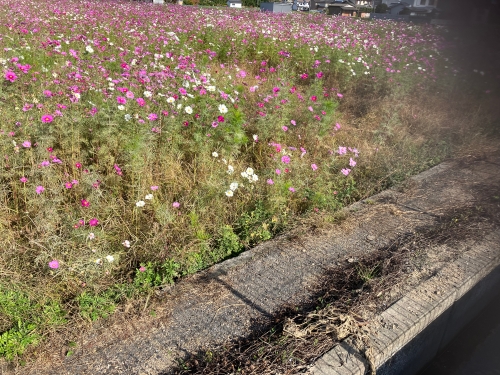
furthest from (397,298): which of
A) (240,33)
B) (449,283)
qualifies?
(240,33)

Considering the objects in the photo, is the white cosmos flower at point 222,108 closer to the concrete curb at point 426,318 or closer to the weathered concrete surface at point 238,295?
the weathered concrete surface at point 238,295

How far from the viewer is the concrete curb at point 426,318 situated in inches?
75.0

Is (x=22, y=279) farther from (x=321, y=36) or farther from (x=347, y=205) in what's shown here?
(x=321, y=36)

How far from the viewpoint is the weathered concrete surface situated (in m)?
1.86

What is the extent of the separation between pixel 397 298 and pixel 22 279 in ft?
6.37

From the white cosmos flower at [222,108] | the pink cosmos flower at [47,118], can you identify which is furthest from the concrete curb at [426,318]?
the pink cosmos flower at [47,118]

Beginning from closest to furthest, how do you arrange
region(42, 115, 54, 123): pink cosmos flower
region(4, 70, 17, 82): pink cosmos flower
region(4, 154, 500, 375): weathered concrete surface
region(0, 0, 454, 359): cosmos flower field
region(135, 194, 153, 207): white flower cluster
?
1. region(4, 154, 500, 375): weathered concrete surface
2. region(0, 0, 454, 359): cosmos flower field
3. region(135, 194, 153, 207): white flower cluster
4. region(42, 115, 54, 123): pink cosmos flower
5. region(4, 70, 17, 82): pink cosmos flower

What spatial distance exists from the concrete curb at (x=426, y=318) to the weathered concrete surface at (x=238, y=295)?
0.10 ft

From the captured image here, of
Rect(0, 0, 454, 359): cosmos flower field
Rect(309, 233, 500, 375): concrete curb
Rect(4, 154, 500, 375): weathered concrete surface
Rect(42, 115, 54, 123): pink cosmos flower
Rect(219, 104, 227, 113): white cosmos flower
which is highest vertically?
Rect(42, 115, 54, 123): pink cosmos flower

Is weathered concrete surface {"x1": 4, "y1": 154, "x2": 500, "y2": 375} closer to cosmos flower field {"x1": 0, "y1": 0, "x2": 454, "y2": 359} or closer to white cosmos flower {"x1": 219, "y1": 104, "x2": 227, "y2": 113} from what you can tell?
cosmos flower field {"x1": 0, "y1": 0, "x2": 454, "y2": 359}

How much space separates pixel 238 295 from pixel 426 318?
38.4 inches

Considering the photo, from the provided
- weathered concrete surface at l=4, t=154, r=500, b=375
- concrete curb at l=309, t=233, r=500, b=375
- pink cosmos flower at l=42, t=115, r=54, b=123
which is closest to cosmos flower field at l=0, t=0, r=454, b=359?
pink cosmos flower at l=42, t=115, r=54, b=123

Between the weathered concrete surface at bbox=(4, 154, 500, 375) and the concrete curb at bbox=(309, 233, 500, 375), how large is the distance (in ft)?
0.10

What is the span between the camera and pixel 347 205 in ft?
11.1
